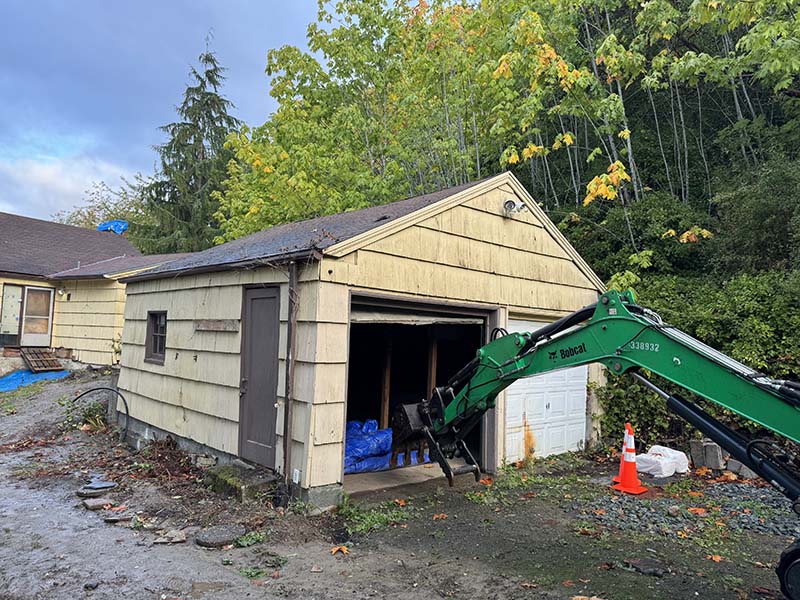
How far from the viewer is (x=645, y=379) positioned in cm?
389

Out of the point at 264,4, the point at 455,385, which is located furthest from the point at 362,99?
the point at 455,385

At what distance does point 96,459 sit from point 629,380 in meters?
8.57

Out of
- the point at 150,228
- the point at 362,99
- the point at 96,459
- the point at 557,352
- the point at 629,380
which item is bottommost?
the point at 96,459

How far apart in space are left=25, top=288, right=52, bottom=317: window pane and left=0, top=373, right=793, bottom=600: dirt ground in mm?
10072

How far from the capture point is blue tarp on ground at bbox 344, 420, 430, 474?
289 inches

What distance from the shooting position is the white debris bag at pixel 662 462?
733cm

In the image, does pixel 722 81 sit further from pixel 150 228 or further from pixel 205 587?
pixel 150 228

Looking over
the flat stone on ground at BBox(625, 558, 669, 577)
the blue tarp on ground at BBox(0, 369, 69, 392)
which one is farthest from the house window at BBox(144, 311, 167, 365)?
the blue tarp on ground at BBox(0, 369, 69, 392)

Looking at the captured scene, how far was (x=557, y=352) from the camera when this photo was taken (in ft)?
13.8

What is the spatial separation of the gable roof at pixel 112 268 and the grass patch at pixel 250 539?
10288 mm

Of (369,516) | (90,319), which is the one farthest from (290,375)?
(90,319)

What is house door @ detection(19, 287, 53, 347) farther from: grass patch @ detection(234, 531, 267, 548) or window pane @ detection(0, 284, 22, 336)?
grass patch @ detection(234, 531, 267, 548)

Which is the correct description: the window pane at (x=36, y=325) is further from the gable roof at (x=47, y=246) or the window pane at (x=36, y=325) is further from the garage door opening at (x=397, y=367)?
the garage door opening at (x=397, y=367)

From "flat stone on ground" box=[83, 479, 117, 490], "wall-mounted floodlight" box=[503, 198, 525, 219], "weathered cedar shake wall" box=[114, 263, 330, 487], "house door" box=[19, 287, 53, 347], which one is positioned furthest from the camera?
"house door" box=[19, 287, 53, 347]
